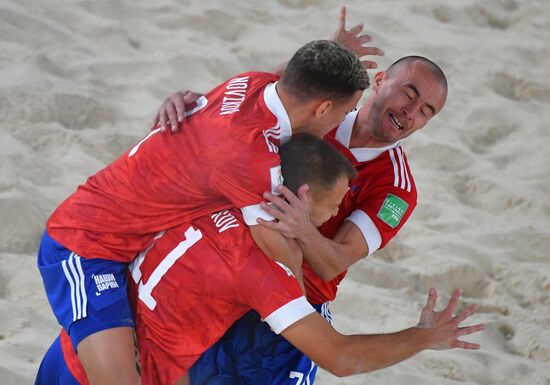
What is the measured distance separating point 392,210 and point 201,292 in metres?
0.77

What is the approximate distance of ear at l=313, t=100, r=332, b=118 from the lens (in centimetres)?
273

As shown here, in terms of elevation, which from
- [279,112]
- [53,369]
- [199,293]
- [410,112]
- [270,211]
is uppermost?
[279,112]

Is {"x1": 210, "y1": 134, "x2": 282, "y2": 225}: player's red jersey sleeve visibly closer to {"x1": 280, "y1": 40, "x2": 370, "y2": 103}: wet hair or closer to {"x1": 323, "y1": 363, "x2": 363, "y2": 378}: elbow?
{"x1": 280, "y1": 40, "x2": 370, "y2": 103}: wet hair

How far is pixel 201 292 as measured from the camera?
2658 mm

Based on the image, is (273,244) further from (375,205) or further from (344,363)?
(375,205)

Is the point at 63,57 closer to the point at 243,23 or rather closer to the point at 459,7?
the point at 243,23

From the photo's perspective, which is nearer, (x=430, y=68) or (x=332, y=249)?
(x=332, y=249)

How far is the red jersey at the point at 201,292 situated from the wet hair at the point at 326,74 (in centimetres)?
40

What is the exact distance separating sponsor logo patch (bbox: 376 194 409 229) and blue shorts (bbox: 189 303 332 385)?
1.68ft

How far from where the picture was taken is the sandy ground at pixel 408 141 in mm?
3822

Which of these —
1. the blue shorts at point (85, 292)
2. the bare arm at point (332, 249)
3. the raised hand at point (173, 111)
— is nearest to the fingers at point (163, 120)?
the raised hand at point (173, 111)

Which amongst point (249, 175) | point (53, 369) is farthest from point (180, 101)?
point (53, 369)

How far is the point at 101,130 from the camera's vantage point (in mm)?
4484

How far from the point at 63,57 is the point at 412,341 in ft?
9.22
